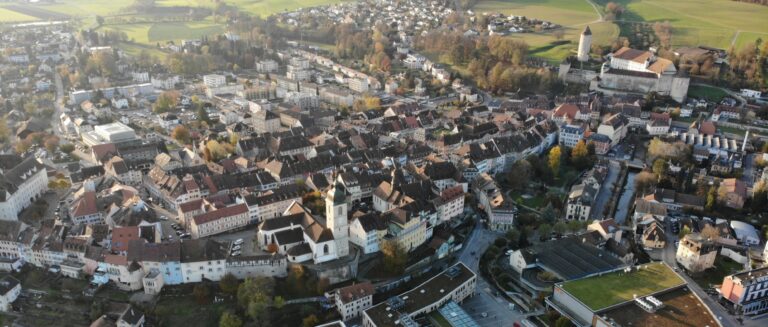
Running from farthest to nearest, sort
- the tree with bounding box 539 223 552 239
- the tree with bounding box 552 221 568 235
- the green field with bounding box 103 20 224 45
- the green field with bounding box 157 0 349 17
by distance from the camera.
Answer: the green field with bounding box 157 0 349 17 → the green field with bounding box 103 20 224 45 → the tree with bounding box 552 221 568 235 → the tree with bounding box 539 223 552 239

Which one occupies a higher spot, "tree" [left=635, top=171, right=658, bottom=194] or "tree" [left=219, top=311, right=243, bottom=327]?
"tree" [left=635, top=171, right=658, bottom=194]

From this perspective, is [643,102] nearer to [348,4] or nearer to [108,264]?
[108,264]

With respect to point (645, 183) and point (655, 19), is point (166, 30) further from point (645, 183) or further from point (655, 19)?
point (645, 183)

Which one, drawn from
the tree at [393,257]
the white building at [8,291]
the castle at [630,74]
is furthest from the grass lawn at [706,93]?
the white building at [8,291]

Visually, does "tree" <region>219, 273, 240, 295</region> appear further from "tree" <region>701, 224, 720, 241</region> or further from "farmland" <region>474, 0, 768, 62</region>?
"farmland" <region>474, 0, 768, 62</region>

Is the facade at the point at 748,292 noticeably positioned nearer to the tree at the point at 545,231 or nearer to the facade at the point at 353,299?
the tree at the point at 545,231

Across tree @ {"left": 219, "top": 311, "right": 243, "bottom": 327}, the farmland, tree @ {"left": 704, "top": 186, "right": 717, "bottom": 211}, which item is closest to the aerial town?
tree @ {"left": 219, "top": 311, "right": 243, "bottom": 327}
